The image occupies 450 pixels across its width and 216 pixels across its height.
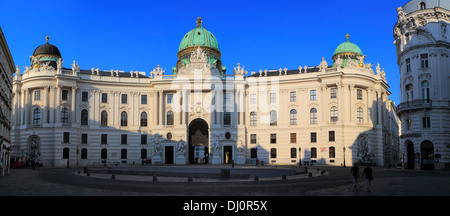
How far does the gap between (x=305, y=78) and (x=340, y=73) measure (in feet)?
22.1

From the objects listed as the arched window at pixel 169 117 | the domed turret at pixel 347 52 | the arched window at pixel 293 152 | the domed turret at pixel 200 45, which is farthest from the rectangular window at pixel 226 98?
the domed turret at pixel 347 52

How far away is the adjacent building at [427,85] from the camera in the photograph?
160ft

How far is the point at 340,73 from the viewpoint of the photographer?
70.2 m

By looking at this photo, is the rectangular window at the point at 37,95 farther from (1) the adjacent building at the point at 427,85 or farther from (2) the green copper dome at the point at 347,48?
(1) the adjacent building at the point at 427,85

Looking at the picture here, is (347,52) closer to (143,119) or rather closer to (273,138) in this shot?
(273,138)

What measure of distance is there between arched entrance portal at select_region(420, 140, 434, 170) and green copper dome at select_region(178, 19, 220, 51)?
49.0 m

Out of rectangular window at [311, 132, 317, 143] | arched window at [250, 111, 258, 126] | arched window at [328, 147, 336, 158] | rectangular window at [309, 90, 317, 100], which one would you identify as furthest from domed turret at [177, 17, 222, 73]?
arched window at [328, 147, 336, 158]

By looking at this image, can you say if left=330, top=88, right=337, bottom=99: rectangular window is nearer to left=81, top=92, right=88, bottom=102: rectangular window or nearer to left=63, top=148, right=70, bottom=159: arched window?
Answer: left=81, top=92, right=88, bottom=102: rectangular window

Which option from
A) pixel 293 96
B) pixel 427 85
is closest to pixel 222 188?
pixel 427 85

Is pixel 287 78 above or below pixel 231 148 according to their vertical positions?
above

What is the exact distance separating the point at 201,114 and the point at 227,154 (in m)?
9.41

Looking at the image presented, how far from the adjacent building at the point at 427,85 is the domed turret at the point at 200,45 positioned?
42.1 metres

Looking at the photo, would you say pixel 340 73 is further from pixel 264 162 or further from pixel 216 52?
pixel 216 52
